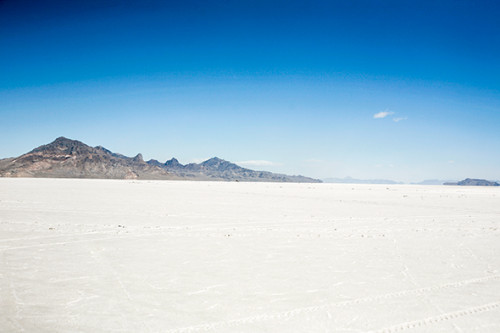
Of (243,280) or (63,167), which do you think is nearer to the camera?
(243,280)

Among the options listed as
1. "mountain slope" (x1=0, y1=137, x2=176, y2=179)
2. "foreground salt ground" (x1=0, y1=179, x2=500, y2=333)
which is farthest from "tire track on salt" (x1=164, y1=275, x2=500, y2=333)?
"mountain slope" (x1=0, y1=137, x2=176, y2=179)

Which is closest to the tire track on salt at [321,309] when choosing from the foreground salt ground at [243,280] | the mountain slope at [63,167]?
the foreground salt ground at [243,280]

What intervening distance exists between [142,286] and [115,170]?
18705 centimetres

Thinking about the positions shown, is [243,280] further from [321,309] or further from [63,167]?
[63,167]

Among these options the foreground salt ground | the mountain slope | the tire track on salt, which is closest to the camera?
the tire track on salt

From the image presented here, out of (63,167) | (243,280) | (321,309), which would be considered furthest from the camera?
(63,167)

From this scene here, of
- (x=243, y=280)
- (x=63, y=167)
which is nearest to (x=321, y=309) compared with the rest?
(x=243, y=280)

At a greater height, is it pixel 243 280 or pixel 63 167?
pixel 63 167

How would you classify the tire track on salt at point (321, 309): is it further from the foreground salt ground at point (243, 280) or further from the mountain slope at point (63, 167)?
the mountain slope at point (63, 167)

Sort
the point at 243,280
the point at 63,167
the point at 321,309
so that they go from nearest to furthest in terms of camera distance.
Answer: the point at 321,309
the point at 243,280
the point at 63,167

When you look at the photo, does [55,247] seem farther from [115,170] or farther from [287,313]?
[115,170]

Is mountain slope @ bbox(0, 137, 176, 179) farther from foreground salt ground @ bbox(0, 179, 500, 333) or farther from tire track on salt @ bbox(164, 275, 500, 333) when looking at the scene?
tire track on salt @ bbox(164, 275, 500, 333)

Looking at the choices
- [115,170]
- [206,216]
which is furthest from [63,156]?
[206,216]

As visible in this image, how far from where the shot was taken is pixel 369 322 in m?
4.27
